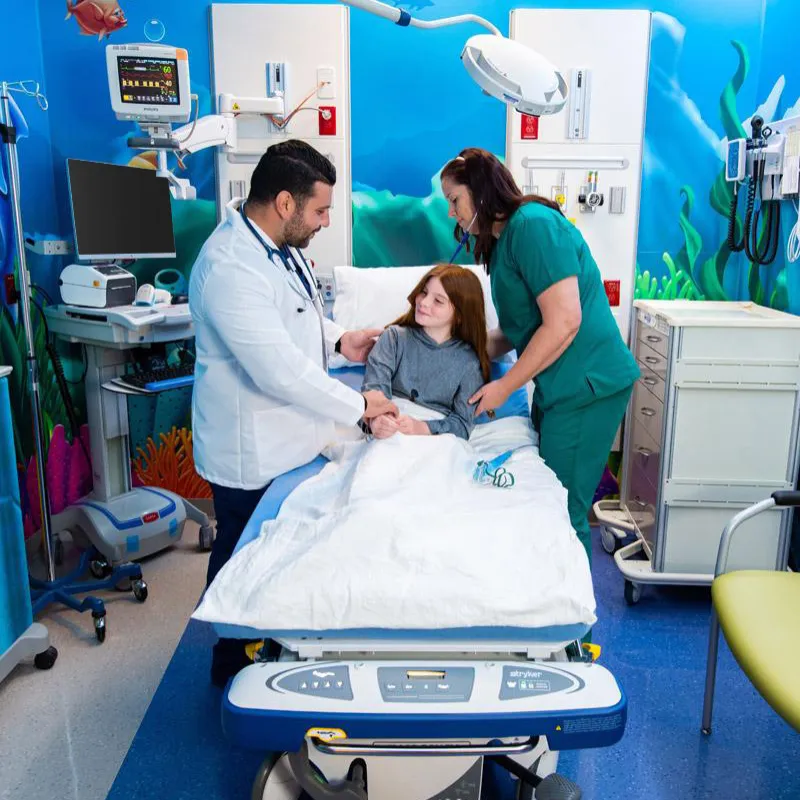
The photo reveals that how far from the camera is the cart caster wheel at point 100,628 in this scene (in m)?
2.54

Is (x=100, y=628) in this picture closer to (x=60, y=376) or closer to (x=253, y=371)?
(x=60, y=376)

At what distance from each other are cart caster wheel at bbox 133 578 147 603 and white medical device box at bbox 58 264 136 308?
39.4 inches

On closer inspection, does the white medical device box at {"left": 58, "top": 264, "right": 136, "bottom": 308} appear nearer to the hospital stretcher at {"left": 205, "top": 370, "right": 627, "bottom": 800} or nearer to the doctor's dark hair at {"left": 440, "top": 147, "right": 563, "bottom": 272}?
the doctor's dark hair at {"left": 440, "top": 147, "right": 563, "bottom": 272}

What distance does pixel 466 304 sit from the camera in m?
2.41

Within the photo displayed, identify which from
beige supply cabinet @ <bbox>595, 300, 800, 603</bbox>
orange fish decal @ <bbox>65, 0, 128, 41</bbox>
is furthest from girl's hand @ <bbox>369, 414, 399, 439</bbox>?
orange fish decal @ <bbox>65, 0, 128, 41</bbox>

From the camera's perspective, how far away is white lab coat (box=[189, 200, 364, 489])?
1870mm

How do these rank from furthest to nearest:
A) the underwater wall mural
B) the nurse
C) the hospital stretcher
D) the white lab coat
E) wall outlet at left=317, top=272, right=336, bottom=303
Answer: wall outlet at left=317, top=272, right=336, bottom=303
the underwater wall mural
the nurse
the white lab coat
the hospital stretcher

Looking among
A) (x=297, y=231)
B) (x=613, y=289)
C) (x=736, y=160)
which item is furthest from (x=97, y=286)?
(x=736, y=160)

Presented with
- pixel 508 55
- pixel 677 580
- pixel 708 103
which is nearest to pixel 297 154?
pixel 508 55

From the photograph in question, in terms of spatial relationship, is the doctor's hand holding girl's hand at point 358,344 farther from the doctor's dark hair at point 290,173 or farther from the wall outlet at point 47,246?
the wall outlet at point 47,246

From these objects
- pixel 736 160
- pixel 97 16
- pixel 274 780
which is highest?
pixel 97 16

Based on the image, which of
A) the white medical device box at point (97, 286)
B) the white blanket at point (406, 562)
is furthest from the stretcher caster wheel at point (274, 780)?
the white medical device box at point (97, 286)

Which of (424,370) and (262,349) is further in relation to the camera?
(424,370)

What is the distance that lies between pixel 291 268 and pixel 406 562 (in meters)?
0.89
